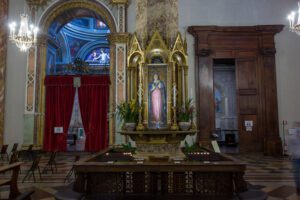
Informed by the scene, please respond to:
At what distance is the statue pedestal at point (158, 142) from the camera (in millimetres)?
5332

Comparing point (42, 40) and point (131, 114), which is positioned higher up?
point (42, 40)

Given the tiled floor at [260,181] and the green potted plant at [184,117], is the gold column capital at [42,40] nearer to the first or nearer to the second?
the tiled floor at [260,181]

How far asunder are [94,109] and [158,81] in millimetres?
5130

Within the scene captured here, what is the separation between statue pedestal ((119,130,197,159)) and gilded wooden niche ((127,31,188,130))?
192 millimetres

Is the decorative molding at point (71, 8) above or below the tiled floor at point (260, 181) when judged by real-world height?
above

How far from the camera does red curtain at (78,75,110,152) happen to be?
1024cm

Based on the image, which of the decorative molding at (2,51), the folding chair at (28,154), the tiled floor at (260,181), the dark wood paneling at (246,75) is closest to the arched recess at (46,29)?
the folding chair at (28,154)

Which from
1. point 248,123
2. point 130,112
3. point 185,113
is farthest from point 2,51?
point 248,123

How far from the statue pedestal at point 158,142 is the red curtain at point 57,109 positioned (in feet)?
18.4

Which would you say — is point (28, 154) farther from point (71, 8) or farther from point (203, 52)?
point (203, 52)

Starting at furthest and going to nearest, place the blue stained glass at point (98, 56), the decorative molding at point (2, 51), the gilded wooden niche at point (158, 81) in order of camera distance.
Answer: the blue stained glass at point (98, 56) < the decorative molding at point (2, 51) < the gilded wooden niche at point (158, 81)

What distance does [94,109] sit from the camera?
34.0 ft

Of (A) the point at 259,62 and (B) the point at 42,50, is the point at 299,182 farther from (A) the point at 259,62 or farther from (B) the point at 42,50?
(B) the point at 42,50

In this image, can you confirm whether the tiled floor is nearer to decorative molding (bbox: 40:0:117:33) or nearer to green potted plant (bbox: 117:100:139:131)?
green potted plant (bbox: 117:100:139:131)
